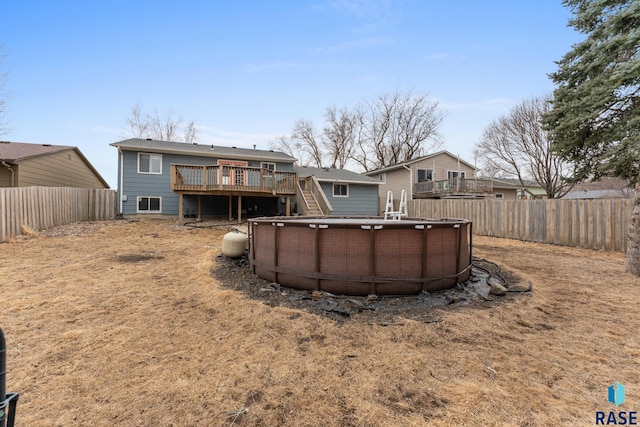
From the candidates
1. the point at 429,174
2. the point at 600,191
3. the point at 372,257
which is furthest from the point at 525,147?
the point at 372,257

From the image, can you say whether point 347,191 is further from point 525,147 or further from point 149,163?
point 525,147

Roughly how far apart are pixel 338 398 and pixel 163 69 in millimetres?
16754

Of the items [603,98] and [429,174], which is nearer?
[603,98]

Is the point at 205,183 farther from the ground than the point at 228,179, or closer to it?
closer to it

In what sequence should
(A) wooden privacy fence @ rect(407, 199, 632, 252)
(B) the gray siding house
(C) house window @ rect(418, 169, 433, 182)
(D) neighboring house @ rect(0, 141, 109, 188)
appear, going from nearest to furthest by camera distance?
1. (A) wooden privacy fence @ rect(407, 199, 632, 252)
2. (B) the gray siding house
3. (D) neighboring house @ rect(0, 141, 109, 188)
4. (C) house window @ rect(418, 169, 433, 182)

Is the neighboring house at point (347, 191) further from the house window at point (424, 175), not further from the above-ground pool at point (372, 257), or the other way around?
the above-ground pool at point (372, 257)

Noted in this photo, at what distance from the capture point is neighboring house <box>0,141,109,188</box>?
12.8m

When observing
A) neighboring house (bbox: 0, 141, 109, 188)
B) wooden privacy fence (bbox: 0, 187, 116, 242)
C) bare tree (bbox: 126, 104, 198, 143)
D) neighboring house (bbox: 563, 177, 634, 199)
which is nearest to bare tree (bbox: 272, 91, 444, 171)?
bare tree (bbox: 126, 104, 198, 143)

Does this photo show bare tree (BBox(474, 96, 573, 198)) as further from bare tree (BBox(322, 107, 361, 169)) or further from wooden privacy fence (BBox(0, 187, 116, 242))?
wooden privacy fence (BBox(0, 187, 116, 242))

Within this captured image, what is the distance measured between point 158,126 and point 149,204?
17.2 metres

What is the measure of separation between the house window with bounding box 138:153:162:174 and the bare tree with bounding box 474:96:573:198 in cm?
2314

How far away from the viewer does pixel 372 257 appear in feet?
14.4

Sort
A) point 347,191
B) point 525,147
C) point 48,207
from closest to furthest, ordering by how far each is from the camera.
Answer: point 48,207, point 347,191, point 525,147

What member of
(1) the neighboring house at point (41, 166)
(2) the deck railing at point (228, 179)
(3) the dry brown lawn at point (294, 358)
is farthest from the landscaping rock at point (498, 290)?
(1) the neighboring house at point (41, 166)
